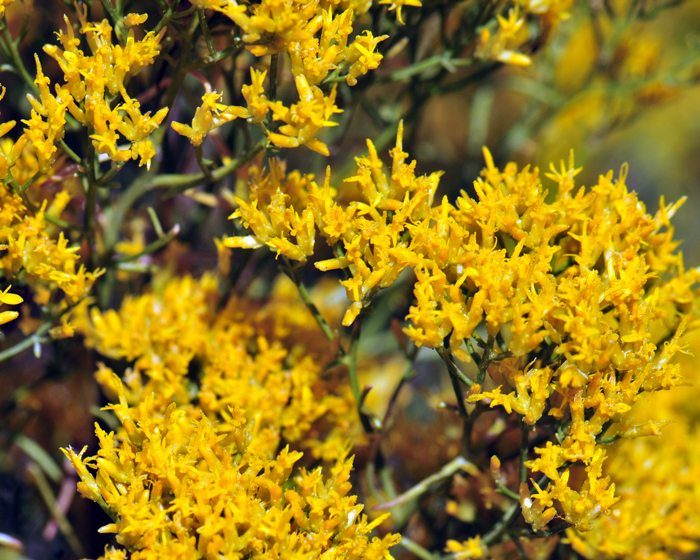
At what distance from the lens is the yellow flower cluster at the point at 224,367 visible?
696mm

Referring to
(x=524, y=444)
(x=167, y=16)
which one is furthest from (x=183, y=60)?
(x=524, y=444)

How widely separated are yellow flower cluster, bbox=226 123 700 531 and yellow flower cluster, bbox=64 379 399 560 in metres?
0.17

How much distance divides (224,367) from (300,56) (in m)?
0.36

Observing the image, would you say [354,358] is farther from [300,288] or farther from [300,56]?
[300,56]

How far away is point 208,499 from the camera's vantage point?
0.55 m

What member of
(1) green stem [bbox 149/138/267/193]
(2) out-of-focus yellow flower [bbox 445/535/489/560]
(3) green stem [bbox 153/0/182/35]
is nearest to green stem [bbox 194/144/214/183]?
(1) green stem [bbox 149/138/267/193]

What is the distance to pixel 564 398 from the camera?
23.0 inches

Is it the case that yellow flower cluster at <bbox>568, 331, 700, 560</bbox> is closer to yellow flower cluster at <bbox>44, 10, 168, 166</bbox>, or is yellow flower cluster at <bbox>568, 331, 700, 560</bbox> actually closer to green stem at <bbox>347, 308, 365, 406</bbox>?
green stem at <bbox>347, 308, 365, 406</bbox>

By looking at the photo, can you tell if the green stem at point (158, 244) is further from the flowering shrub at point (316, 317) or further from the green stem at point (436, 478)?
the green stem at point (436, 478)

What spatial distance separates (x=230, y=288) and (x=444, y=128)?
1540 millimetres

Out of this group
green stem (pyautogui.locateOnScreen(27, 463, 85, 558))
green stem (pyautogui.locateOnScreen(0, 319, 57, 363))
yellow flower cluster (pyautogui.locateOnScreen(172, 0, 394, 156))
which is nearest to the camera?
yellow flower cluster (pyautogui.locateOnScreen(172, 0, 394, 156))

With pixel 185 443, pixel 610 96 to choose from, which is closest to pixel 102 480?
pixel 185 443

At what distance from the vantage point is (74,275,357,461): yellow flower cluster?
696 mm

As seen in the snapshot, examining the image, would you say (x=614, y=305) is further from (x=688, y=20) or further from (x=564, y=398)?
(x=688, y=20)
